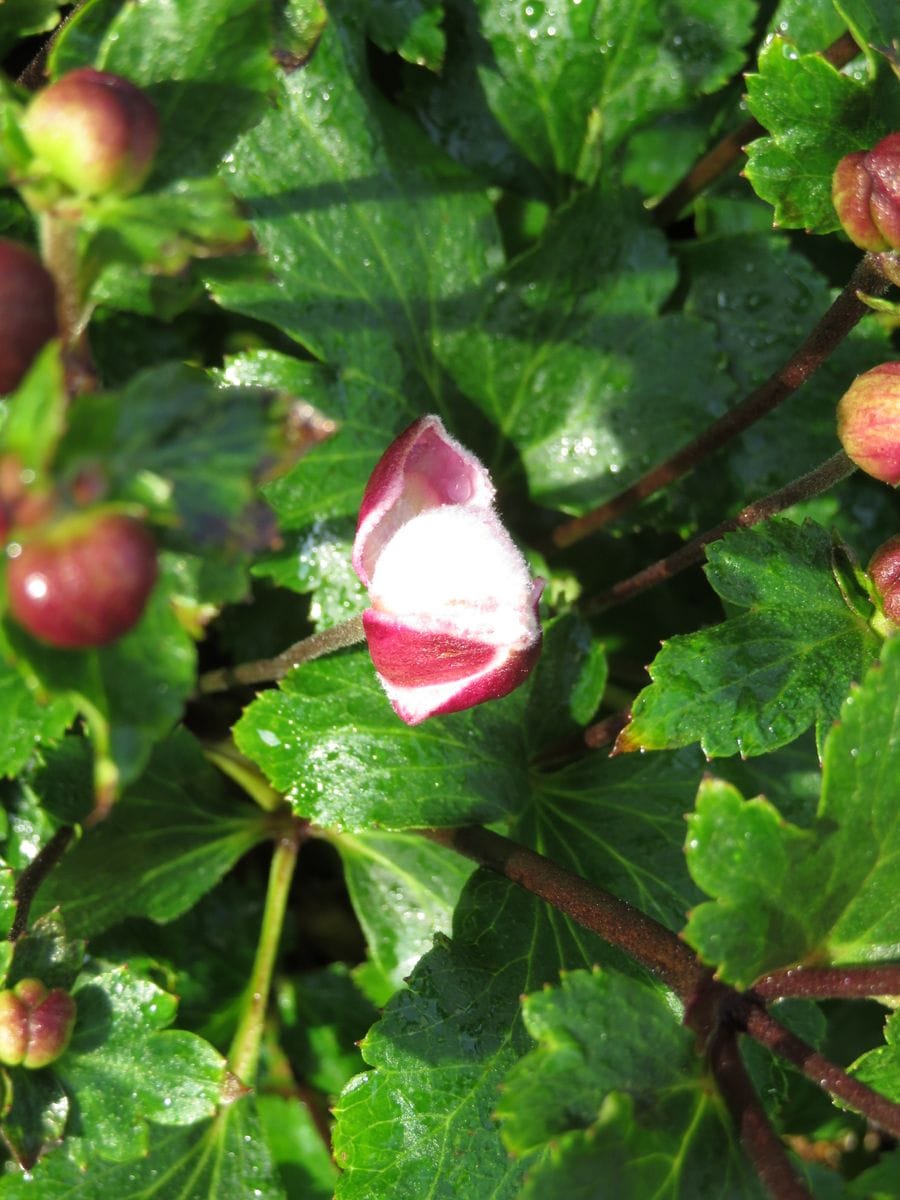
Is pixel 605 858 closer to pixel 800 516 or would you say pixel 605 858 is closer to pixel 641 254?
pixel 800 516

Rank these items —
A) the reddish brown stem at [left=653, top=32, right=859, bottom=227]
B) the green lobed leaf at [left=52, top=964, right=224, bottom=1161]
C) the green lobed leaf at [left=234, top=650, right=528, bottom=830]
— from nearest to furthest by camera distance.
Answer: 1. the green lobed leaf at [left=52, top=964, right=224, bottom=1161]
2. the green lobed leaf at [left=234, top=650, right=528, bottom=830]
3. the reddish brown stem at [left=653, top=32, right=859, bottom=227]

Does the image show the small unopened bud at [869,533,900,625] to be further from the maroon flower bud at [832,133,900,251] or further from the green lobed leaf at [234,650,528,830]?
the green lobed leaf at [234,650,528,830]

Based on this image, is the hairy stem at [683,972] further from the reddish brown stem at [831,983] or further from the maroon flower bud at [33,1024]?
the maroon flower bud at [33,1024]

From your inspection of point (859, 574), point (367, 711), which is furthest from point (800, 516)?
point (367, 711)

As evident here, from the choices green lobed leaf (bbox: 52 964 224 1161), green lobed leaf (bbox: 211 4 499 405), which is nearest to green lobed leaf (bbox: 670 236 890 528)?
green lobed leaf (bbox: 211 4 499 405)

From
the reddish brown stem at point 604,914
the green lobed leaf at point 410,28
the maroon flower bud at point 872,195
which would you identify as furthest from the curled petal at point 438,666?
the green lobed leaf at point 410,28

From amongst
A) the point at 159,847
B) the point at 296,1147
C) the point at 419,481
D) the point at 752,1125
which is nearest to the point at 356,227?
the point at 419,481
